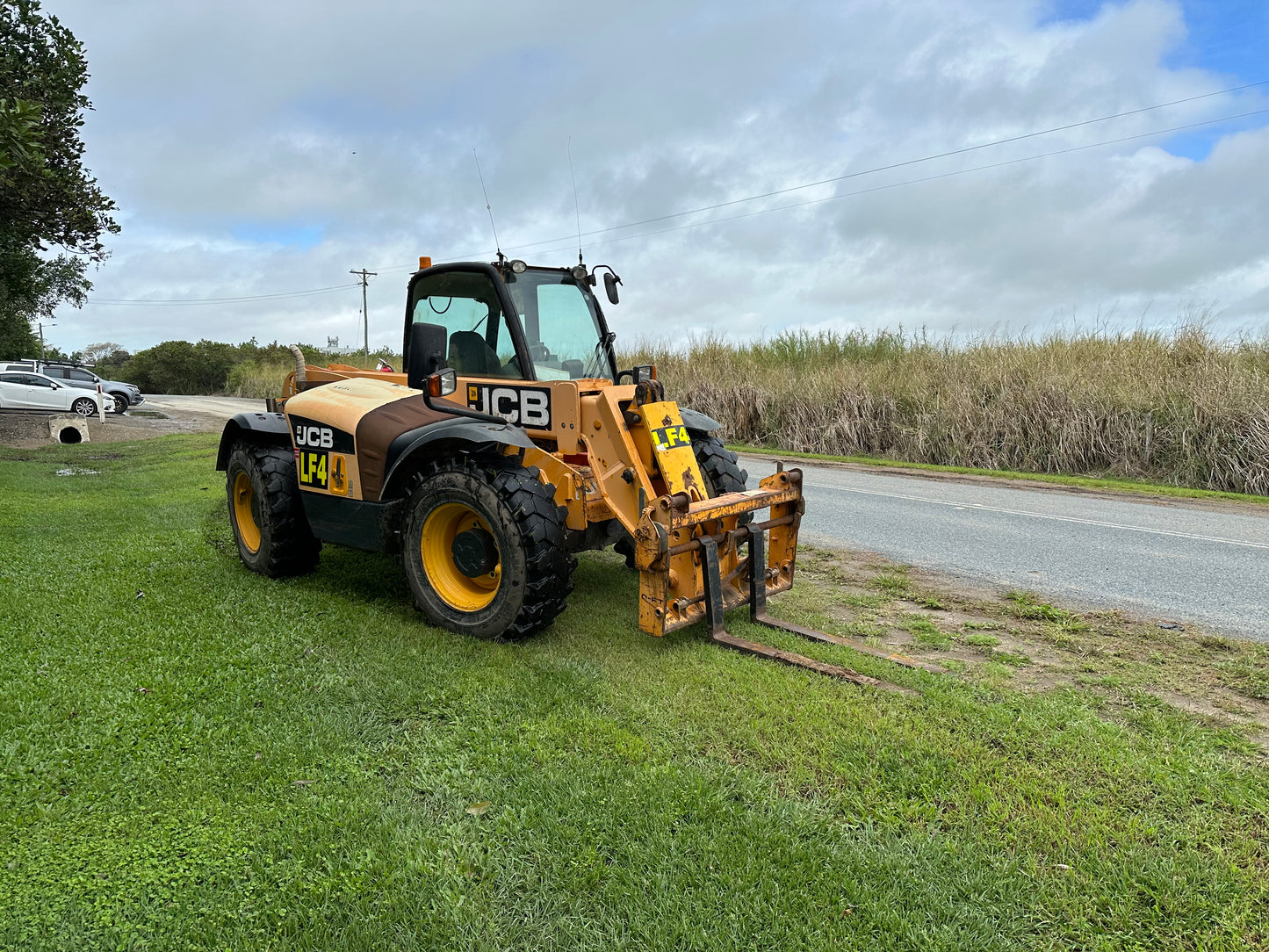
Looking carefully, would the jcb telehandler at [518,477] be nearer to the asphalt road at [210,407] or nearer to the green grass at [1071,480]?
the green grass at [1071,480]

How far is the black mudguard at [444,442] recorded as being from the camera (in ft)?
15.8

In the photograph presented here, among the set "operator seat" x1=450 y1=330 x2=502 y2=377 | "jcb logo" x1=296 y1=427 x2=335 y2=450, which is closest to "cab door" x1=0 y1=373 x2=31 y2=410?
"jcb logo" x1=296 y1=427 x2=335 y2=450

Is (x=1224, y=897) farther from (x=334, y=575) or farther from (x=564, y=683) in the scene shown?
(x=334, y=575)

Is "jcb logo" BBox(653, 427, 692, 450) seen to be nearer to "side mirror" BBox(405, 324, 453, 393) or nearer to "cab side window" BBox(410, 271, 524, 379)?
"cab side window" BBox(410, 271, 524, 379)

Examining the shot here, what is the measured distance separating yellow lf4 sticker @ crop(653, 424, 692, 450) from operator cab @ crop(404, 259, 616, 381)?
84 centimetres

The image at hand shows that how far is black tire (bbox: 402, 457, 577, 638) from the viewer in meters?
4.62

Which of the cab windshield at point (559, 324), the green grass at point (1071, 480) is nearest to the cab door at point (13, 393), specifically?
the green grass at point (1071, 480)

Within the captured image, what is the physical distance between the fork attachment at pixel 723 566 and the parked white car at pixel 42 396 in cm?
2525

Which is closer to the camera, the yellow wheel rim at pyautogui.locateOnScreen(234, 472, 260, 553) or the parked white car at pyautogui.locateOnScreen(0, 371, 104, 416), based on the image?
the yellow wheel rim at pyautogui.locateOnScreen(234, 472, 260, 553)

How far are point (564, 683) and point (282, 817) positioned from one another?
4.95 ft

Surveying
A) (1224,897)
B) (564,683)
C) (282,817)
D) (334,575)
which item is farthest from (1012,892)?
(334,575)

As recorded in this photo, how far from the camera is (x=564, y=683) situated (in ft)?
13.8

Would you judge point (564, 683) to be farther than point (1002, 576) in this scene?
No

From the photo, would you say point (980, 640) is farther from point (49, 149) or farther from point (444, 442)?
point (49, 149)
